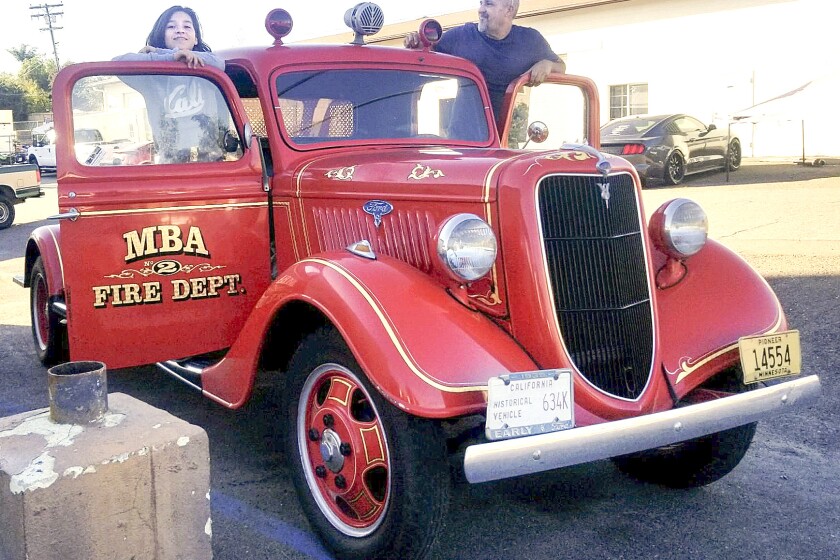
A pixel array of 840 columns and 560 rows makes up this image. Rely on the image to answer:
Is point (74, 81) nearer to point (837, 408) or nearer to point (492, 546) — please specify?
point (492, 546)

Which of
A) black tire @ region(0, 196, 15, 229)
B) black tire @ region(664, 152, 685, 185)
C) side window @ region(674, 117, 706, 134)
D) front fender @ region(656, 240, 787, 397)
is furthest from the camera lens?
side window @ region(674, 117, 706, 134)

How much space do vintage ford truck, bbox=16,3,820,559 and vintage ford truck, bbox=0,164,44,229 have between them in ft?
36.1

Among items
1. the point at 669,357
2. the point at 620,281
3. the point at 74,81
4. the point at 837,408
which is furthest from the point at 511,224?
the point at 837,408

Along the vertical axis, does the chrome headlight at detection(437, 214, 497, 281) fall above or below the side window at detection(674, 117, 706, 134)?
below

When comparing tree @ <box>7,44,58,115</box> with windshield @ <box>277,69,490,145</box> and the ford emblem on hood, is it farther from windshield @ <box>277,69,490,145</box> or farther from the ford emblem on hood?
the ford emblem on hood

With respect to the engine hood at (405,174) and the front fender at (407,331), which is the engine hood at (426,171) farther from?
the front fender at (407,331)

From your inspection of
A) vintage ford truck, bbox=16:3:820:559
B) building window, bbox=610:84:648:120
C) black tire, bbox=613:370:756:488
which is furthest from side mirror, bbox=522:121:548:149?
building window, bbox=610:84:648:120

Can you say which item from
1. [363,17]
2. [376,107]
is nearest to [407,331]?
[376,107]

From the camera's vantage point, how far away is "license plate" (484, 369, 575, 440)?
2471 millimetres

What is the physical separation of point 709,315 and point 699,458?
61 cm

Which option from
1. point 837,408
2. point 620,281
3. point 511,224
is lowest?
point 837,408

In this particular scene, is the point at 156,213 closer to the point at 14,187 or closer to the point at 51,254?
the point at 51,254

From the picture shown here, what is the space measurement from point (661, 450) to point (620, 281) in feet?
2.91

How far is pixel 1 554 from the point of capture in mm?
2336
